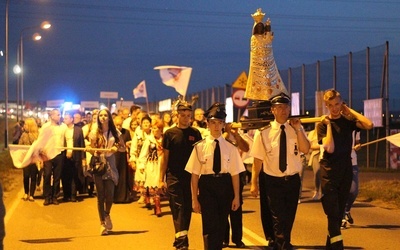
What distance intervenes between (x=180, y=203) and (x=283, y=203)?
6.12ft

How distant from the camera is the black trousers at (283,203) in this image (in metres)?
7.93

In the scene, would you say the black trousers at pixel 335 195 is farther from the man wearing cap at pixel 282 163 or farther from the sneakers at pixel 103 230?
the sneakers at pixel 103 230

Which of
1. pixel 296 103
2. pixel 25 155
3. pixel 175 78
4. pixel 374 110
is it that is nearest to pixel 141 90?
pixel 296 103

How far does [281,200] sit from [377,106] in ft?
62.7

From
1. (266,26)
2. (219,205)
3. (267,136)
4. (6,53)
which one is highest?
(6,53)

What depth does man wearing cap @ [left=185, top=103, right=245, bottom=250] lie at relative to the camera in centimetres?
794

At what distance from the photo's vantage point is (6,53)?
41.2 metres

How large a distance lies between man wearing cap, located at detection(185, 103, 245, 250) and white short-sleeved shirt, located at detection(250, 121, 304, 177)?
291 millimetres

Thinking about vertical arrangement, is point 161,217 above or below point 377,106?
below

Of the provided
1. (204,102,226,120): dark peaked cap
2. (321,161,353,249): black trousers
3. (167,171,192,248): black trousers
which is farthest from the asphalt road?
(204,102,226,120): dark peaked cap

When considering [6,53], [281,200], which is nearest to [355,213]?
[281,200]

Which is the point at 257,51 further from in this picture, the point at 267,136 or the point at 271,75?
the point at 267,136

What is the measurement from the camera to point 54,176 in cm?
1576

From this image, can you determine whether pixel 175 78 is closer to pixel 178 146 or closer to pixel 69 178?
pixel 69 178
